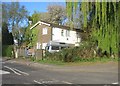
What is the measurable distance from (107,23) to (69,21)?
1.27 metres

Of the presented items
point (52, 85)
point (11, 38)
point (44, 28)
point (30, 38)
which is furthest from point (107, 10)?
point (11, 38)

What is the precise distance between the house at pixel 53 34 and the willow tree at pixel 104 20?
4068 cm

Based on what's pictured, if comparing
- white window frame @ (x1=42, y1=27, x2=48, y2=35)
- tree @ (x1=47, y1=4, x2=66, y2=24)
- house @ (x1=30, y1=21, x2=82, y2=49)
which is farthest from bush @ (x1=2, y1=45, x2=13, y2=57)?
tree @ (x1=47, y1=4, x2=66, y2=24)

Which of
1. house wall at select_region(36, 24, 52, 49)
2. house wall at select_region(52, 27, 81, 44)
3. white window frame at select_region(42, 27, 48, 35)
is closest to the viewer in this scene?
→ house wall at select_region(36, 24, 52, 49)

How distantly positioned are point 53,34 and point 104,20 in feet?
140

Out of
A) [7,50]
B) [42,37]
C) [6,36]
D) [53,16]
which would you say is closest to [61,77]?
[7,50]

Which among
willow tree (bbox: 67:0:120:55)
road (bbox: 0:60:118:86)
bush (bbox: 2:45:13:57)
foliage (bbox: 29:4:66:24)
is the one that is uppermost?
foliage (bbox: 29:4:66:24)

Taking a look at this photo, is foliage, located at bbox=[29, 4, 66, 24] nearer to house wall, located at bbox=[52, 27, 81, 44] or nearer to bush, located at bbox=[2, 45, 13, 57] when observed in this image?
house wall, located at bbox=[52, 27, 81, 44]

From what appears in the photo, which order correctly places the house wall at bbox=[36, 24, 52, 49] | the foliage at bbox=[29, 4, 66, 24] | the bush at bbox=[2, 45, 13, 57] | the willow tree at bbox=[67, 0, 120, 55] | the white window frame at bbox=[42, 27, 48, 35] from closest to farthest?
the willow tree at bbox=[67, 0, 120, 55] < the bush at bbox=[2, 45, 13, 57] < the house wall at bbox=[36, 24, 52, 49] < the white window frame at bbox=[42, 27, 48, 35] < the foliage at bbox=[29, 4, 66, 24]

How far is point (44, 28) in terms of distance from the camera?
167 feet

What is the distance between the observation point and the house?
49844 mm

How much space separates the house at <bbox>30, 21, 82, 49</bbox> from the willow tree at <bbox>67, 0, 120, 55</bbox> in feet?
Result: 133

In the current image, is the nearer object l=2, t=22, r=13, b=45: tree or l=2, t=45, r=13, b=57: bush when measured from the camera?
l=2, t=45, r=13, b=57: bush

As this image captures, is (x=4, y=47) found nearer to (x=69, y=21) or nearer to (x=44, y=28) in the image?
(x=44, y=28)
